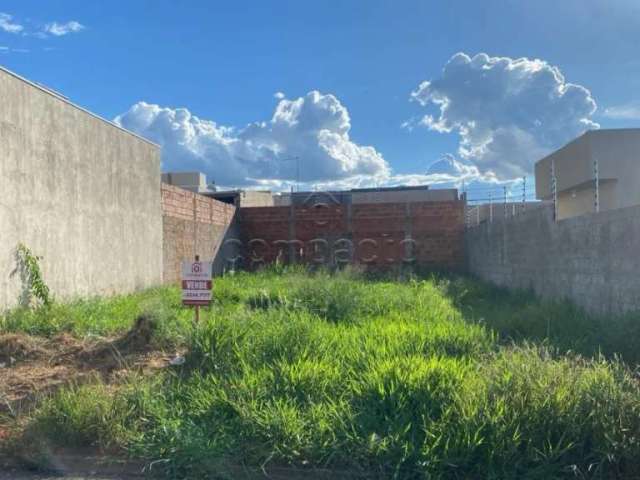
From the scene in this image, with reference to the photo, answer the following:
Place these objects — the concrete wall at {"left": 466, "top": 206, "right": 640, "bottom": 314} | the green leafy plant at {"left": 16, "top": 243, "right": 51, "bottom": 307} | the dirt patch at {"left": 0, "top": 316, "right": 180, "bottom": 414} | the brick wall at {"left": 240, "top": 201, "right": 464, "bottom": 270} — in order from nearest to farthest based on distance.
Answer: the dirt patch at {"left": 0, "top": 316, "right": 180, "bottom": 414} → the concrete wall at {"left": 466, "top": 206, "right": 640, "bottom": 314} → the green leafy plant at {"left": 16, "top": 243, "right": 51, "bottom": 307} → the brick wall at {"left": 240, "top": 201, "right": 464, "bottom": 270}

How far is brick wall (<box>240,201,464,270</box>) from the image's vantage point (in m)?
19.2

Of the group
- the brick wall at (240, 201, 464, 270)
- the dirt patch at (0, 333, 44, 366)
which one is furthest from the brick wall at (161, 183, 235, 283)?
the dirt patch at (0, 333, 44, 366)

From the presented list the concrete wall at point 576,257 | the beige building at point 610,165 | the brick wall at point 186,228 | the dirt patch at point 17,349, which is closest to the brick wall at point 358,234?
the brick wall at point 186,228

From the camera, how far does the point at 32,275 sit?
884 centimetres

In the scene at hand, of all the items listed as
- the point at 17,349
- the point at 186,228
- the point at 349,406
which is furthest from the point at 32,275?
the point at 349,406

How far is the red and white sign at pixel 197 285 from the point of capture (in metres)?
6.68

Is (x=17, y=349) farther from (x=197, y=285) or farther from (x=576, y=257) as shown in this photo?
(x=576, y=257)

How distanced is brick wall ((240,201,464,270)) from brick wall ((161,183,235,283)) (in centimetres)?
250

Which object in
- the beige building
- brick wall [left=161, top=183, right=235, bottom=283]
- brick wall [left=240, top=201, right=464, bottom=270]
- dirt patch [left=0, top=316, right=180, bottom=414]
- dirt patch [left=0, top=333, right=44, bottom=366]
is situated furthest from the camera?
brick wall [left=240, top=201, right=464, bottom=270]

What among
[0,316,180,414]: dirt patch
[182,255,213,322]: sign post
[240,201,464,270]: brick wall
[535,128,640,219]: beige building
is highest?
[535,128,640,219]: beige building

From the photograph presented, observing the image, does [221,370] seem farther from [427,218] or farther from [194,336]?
[427,218]

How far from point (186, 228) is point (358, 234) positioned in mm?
6777

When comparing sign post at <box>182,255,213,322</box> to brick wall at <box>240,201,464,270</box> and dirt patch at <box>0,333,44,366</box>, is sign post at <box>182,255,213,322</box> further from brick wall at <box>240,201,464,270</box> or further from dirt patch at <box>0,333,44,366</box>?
Answer: brick wall at <box>240,201,464,270</box>

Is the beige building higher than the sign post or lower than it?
higher
